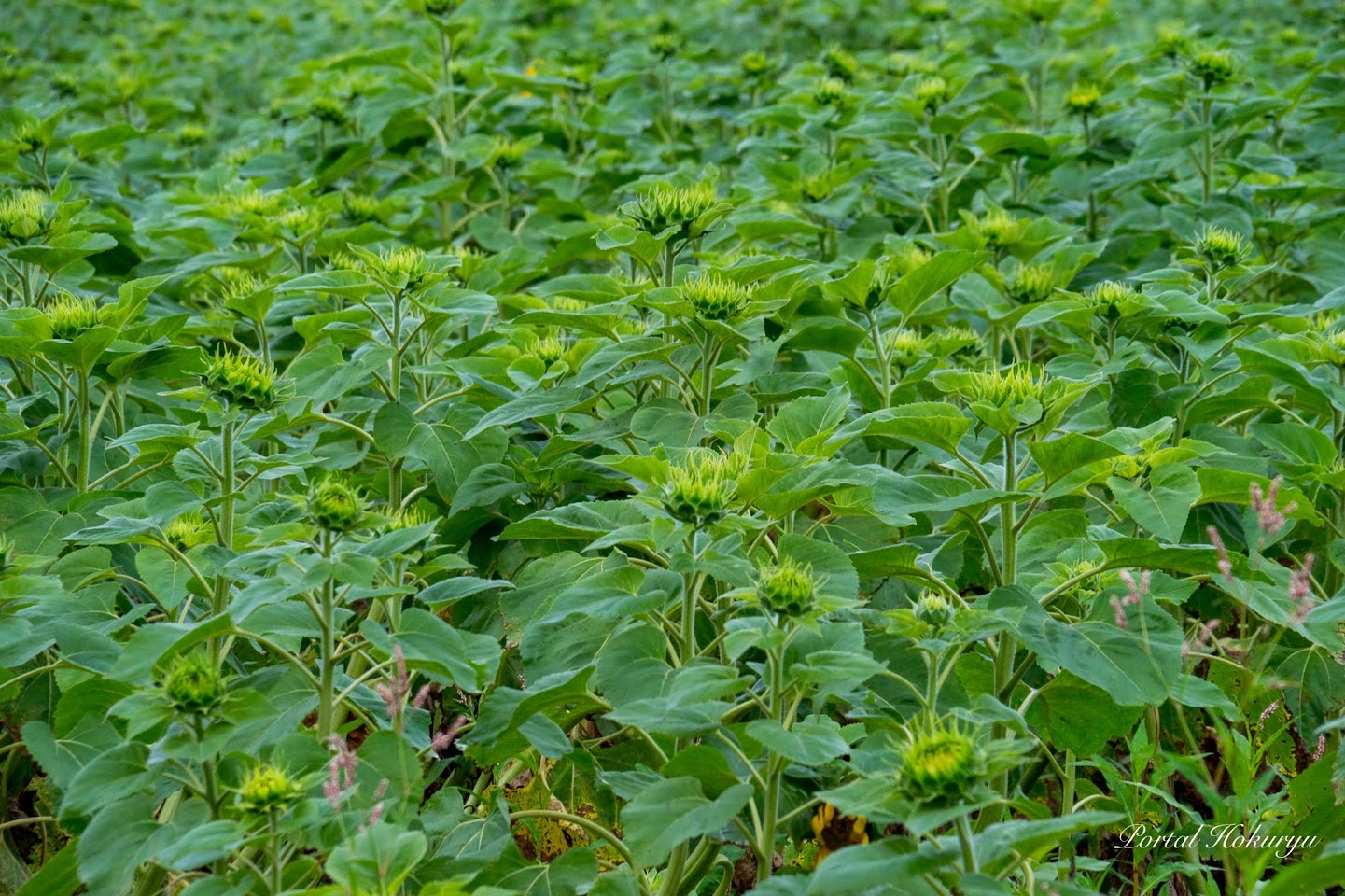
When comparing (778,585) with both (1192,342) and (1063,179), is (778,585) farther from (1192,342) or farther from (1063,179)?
(1063,179)

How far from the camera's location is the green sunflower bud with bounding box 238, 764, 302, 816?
5.28ft

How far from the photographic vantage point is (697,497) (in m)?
1.80

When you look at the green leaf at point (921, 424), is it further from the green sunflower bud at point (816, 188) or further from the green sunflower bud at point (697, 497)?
the green sunflower bud at point (816, 188)

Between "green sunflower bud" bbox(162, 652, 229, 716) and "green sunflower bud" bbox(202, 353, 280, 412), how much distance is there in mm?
577

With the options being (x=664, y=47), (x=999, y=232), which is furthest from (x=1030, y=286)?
(x=664, y=47)

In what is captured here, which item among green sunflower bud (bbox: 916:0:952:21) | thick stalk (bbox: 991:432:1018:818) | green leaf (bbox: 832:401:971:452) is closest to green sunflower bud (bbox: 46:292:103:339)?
green leaf (bbox: 832:401:971:452)

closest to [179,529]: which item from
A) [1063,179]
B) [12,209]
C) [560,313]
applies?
[560,313]

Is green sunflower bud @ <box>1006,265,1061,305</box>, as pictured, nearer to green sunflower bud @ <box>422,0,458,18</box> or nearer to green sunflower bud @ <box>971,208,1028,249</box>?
green sunflower bud @ <box>971,208,1028,249</box>

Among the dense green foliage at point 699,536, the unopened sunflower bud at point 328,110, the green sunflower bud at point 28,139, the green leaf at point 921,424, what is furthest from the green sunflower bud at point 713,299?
the unopened sunflower bud at point 328,110

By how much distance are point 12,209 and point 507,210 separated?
71.7 inches

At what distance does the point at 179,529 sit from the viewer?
2334 millimetres

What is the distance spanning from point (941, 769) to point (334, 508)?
2.87 ft

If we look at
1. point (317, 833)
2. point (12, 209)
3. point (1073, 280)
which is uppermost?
point (12, 209)

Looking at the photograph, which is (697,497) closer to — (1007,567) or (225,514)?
(1007,567)
